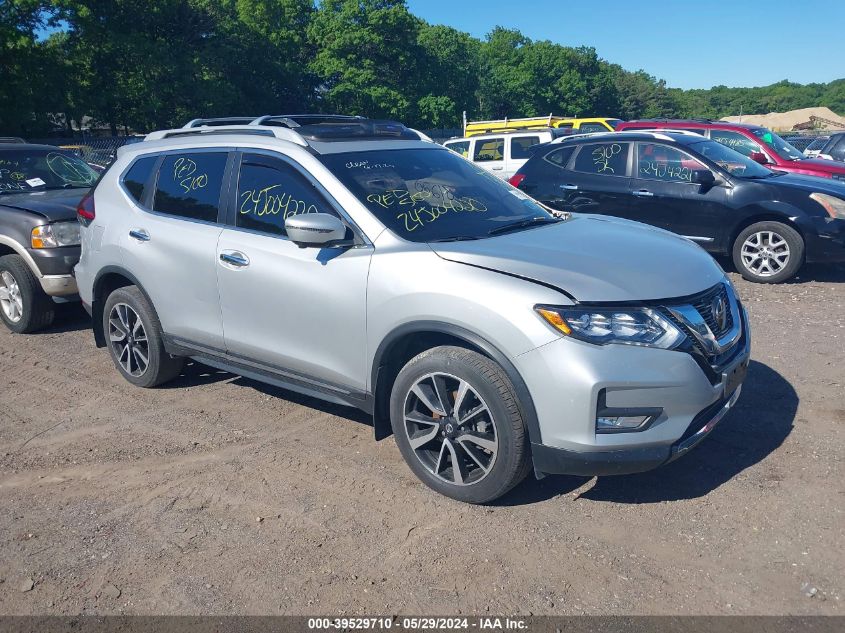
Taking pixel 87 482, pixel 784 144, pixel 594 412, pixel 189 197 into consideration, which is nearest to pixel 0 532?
pixel 87 482

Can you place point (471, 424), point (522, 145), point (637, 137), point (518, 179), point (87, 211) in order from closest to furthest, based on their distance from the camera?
point (471, 424) → point (87, 211) → point (637, 137) → point (518, 179) → point (522, 145)

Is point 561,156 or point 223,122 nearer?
point 223,122

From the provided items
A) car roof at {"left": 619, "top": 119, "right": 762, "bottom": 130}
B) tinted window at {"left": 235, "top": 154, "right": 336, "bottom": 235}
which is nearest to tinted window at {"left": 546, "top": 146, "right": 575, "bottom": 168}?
car roof at {"left": 619, "top": 119, "right": 762, "bottom": 130}

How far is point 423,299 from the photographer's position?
3.60m

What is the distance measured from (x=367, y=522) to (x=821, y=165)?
10887 millimetres

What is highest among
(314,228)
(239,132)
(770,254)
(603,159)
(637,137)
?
(239,132)

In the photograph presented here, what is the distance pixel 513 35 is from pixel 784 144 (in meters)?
80.3

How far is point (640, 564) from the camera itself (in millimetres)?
3164

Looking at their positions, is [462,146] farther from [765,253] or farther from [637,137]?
[765,253]

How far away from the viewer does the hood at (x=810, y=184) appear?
803cm

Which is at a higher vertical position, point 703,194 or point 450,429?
point 703,194

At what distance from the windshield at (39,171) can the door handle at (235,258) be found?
4.35 m

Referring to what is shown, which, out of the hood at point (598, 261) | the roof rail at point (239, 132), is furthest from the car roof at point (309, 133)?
the hood at point (598, 261)

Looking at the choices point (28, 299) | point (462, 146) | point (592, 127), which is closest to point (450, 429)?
point (28, 299)
